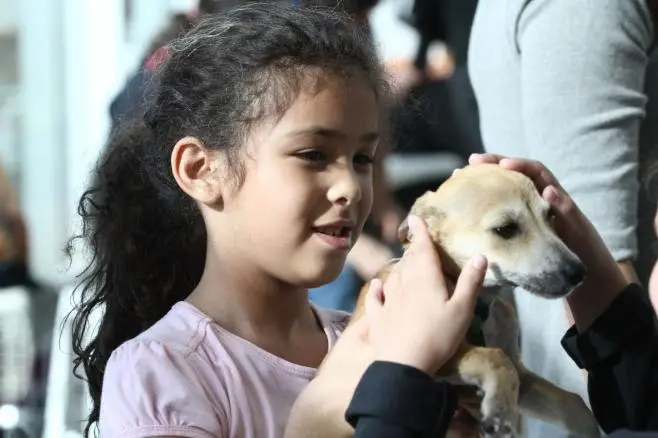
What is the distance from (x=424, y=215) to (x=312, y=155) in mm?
157

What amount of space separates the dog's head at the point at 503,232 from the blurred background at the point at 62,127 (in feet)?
3.68

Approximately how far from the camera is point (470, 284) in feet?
3.03

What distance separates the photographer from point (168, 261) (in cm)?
133

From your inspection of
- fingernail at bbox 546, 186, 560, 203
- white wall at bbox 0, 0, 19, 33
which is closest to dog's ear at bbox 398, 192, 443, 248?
fingernail at bbox 546, 186, 560, 203

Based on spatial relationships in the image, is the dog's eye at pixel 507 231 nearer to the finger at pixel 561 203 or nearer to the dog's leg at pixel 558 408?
the finger at pixel 561 203

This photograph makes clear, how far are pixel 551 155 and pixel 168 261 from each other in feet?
1.60

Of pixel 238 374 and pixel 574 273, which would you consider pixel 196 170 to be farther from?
pixel 574 273

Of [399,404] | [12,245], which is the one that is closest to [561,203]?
[399,404]

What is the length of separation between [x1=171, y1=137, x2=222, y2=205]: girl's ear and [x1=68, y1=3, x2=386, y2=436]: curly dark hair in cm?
1

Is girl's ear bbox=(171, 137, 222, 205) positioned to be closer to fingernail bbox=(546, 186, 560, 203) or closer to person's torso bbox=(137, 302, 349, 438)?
person's torso bbox=(137, 302, 349, 438)

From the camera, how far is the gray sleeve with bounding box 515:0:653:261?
1.22 meters

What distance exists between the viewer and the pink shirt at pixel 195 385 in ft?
3.20

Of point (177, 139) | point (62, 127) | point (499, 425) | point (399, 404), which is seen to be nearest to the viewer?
point (399, 404)

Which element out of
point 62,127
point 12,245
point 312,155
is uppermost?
point 312,155
